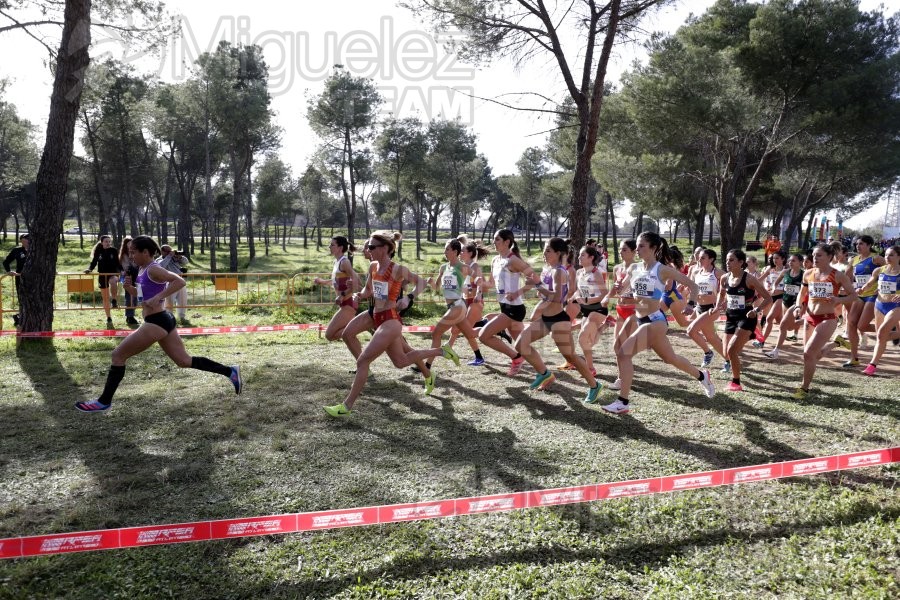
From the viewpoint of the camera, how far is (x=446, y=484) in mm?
4496

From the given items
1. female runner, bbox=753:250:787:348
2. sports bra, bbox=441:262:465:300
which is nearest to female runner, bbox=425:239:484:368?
sports bra, bbox=441:262:465:300

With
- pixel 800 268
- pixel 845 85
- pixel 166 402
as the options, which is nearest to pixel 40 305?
pixel 166 402

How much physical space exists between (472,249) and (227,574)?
19.7 ft

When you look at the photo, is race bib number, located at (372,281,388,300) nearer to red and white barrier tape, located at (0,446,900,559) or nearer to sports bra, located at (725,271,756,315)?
red and white barrier tape, located at (0,446,900,559)

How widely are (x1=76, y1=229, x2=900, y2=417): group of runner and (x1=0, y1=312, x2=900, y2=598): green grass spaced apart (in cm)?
50

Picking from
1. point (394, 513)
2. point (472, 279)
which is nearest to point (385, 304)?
point (472, 279)

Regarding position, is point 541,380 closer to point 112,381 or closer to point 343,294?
point 343,294

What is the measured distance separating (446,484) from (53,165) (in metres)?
9.64

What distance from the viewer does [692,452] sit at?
5.25 meters

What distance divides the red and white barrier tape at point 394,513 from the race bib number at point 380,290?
2702 millimetres

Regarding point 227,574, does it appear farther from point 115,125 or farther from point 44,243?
point 115,125

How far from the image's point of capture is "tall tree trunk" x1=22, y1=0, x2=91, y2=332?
32.2 feet

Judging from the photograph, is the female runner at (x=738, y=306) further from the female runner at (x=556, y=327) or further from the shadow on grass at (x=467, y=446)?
the shadow on grass at (x=467, y=446)

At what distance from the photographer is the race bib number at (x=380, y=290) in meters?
6.11
